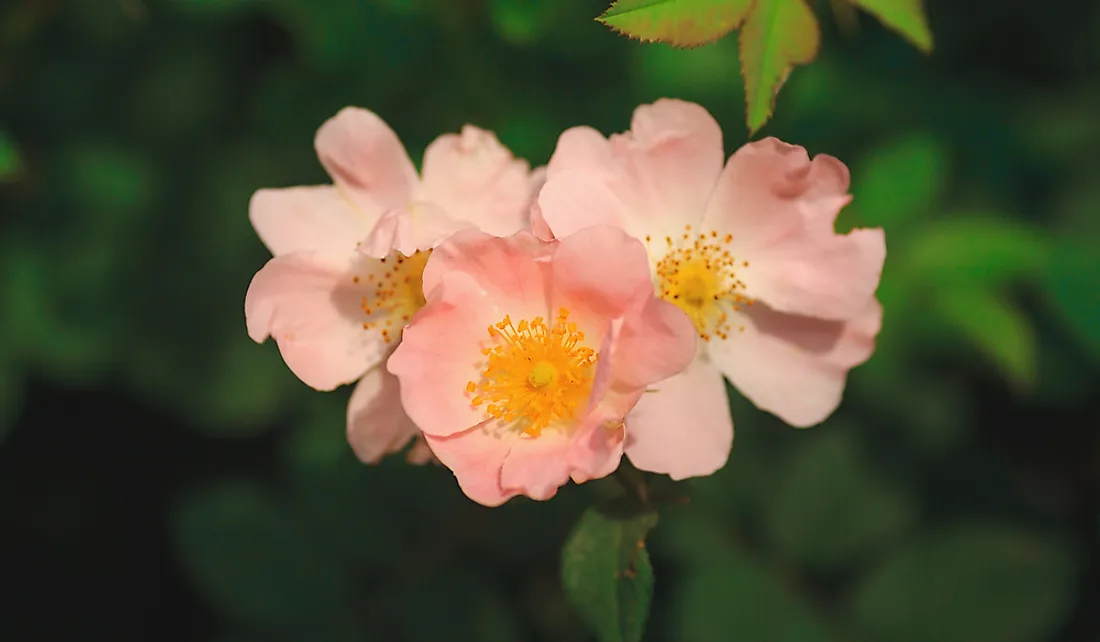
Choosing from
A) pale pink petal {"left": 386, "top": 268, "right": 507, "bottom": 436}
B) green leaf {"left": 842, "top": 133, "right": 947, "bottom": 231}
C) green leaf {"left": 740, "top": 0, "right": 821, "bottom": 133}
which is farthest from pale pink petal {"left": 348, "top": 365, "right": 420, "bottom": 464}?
green leaf {"left": 842, "top": 133, "right": 947, "bottom": 231}

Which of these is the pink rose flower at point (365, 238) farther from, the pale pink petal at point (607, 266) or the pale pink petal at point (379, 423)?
the pale pink petal at point (607, 266)

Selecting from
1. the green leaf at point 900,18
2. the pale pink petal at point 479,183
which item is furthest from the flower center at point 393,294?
the green leaf at point 900,18

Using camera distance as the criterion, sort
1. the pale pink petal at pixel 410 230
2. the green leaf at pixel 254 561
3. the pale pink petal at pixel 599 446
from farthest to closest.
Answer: the green leaf at pixel 254 561 → the pale pink petal at pixel 410 230 → the pale pink petal at pixel 599 446

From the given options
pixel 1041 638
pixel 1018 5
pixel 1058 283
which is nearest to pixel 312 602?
pixel 1041 638

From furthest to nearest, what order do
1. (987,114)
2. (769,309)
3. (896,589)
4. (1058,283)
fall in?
1. (987,114)
2. (1058,283)
3. (896,589)
4. (769,309)

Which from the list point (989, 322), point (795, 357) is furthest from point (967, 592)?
point (795, 357)

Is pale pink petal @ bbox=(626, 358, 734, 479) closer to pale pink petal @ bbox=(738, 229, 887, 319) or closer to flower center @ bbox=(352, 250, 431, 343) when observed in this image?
pale pink petal @ bbox=(738, 229, 887, 319)

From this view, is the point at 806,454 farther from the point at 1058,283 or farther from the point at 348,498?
the point at 348,498
